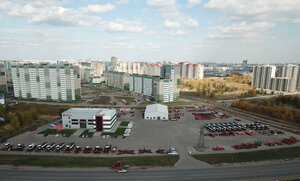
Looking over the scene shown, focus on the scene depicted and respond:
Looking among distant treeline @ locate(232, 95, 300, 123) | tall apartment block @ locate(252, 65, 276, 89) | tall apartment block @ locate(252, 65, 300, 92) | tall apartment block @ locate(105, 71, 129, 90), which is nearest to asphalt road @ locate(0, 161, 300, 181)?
distant treeline @ locate(232, 95, 300, 123)

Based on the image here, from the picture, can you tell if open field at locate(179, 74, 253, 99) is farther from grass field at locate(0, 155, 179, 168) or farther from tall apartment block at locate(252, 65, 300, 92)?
grass field at locate(0, 155, 179, 168)

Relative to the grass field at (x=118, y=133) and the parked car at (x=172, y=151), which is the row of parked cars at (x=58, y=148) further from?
the parked car at (x=172, y=151)

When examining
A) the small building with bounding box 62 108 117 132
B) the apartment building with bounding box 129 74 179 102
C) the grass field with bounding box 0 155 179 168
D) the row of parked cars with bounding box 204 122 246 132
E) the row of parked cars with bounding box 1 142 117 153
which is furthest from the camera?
the apartment building with bounding box 129 74 179 102

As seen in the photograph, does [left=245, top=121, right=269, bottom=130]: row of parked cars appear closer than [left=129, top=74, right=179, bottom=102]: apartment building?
Yes

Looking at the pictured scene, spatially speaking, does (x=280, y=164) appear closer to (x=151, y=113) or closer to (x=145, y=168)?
(x=145, y=168)

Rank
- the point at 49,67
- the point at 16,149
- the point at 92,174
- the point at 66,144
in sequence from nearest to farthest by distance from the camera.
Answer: the point at 92,174 < the point at 16,149 < the point at 66,144 < the point at 49,67

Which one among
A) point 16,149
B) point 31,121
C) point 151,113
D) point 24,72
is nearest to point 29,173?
point 16,149

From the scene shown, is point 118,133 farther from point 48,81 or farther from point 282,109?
point 48,81

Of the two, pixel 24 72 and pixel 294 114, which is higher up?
pixel 24 72
